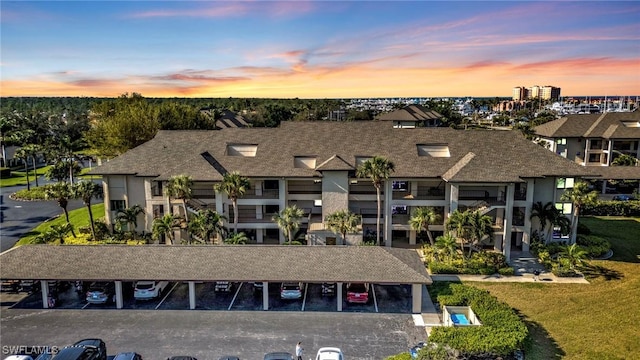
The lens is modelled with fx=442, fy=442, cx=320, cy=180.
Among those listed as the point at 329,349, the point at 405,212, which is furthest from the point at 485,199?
the point at 329,349

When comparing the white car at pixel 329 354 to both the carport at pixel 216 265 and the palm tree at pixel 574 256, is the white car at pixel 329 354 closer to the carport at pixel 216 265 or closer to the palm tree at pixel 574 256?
the carport at pixel 216 265

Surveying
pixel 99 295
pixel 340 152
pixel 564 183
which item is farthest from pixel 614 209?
pixel 99 295

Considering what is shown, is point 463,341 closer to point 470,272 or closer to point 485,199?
point 470,272

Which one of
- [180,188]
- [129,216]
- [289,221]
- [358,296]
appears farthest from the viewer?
[129,216]

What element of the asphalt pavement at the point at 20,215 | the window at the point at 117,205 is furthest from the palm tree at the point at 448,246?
the asphalt pavement at the point at 20,215

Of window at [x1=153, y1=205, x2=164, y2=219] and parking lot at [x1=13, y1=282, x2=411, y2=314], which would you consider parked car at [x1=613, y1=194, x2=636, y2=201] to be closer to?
parking lot at [x1=13, y1=282, x2=411, y2=314]

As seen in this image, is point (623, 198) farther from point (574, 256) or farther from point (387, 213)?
point (387, 213)
